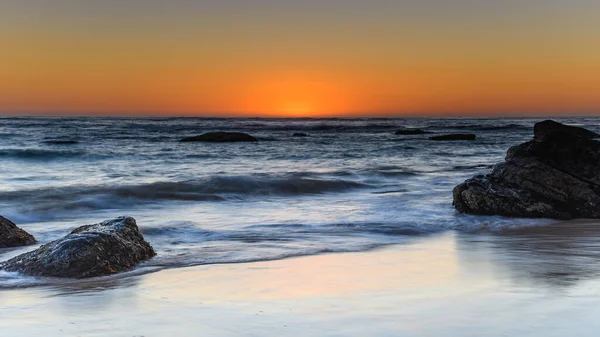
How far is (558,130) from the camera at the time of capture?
10438mm

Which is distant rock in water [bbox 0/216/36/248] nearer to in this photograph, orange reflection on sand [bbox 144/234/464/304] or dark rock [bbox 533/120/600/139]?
orange reflection on sand [bbox 144/234/464/304]

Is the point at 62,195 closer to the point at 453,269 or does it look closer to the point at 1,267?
the point at 1,267

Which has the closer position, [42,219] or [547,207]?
[547,207]

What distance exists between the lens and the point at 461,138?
41.9 m

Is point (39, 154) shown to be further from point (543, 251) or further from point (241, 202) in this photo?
point (543, 251)

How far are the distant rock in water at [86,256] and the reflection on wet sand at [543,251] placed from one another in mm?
3247

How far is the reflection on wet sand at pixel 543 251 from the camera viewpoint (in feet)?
17.1

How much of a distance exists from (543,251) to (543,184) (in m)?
3.18

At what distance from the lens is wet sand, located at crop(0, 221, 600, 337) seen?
3.71 meters

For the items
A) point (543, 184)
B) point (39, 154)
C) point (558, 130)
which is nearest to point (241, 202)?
point (543, 184)

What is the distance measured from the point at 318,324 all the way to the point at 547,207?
256 inches

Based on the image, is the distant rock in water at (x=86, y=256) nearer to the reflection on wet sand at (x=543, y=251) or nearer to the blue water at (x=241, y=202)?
the blue water at (x=241, y=202)

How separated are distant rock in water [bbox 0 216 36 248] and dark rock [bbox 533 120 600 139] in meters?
7.91

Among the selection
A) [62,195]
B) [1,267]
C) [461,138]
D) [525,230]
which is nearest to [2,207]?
[62,195]
